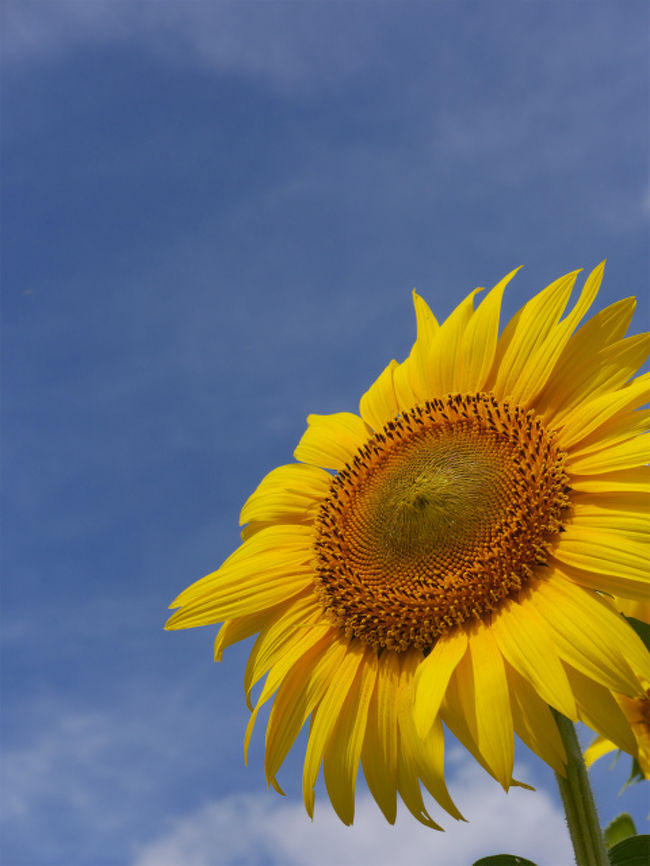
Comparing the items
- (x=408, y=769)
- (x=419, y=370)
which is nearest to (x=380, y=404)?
(x=419, y=370)

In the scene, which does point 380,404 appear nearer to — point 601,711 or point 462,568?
point 462,568

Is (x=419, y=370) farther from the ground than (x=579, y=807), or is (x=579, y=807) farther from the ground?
(x=419, y=370)

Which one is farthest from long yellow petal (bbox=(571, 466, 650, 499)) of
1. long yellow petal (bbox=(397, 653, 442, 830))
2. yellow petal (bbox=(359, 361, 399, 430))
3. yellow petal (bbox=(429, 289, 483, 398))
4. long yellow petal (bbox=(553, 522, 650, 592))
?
yellow petal (bbox=(359, 361, 399, 430))

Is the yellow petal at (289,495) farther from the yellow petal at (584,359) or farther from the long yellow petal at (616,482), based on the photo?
the long yellow petal at (616,482)

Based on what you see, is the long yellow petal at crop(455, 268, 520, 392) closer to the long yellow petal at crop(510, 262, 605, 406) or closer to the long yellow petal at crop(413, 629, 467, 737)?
the long yellow petal at crop(510, 262, 605, 406)

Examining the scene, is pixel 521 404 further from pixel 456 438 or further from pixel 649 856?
pixel 649 856

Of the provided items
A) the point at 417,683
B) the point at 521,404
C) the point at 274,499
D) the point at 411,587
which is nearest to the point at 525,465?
the point at 521,404

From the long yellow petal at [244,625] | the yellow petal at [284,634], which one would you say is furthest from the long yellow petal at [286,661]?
the long yellow petal at [244,625]
